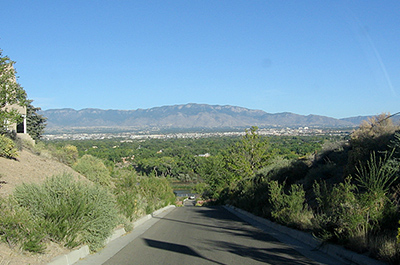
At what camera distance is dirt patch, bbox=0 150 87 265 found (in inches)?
282

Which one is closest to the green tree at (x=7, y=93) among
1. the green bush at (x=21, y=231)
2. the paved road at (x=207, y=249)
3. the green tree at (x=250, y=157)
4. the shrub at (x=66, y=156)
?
the green bush at (x=21, y=231)

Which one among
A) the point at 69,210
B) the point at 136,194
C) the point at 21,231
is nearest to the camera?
the point at 21,231

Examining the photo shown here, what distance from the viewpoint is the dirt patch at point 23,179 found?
7172 mm

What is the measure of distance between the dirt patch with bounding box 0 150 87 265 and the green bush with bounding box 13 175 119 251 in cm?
34

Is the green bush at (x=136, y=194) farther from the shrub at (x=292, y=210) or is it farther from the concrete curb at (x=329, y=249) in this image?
the concrete curb at (x=329, y=249)

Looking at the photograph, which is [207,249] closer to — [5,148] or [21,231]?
[21,231]

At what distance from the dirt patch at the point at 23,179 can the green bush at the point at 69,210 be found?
1.12 feet

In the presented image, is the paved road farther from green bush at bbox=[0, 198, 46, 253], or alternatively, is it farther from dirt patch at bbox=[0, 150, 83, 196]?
dirt patch at bbox=[0, 150, 83, 196]

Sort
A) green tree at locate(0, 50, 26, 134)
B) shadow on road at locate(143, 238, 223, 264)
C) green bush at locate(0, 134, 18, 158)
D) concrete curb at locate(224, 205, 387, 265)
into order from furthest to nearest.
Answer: green bush at locate(0, 134, 18, 158) → green tree at locate(0, 50, 26, 134) → shadow on road at locate(143, 238, 223, 264) → concrete curb at locate(224, 205, 387, 265)

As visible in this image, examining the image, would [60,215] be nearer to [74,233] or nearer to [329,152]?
[74,233]

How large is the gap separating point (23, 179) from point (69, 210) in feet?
37.6

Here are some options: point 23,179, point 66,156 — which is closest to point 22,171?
point 23,179

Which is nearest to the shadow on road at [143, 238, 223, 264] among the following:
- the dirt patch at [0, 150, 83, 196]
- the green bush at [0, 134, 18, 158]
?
the dirt patch at [0, 150, 83, 196]

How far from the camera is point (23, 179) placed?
62.1ft
